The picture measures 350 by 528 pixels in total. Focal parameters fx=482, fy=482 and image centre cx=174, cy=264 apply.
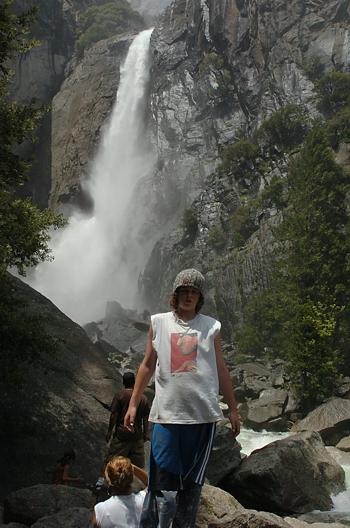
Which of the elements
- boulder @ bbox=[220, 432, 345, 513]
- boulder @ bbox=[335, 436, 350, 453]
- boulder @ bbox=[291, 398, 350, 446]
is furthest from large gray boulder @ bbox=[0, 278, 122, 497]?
boulder @ bbox=[291, 398, 350, 446]

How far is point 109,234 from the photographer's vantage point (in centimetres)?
5756

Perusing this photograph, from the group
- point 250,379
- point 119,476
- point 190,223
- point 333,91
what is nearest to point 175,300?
point 119,476

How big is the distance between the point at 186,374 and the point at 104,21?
94934mm

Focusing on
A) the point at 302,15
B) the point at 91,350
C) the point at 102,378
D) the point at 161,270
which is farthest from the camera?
the point at 302,15

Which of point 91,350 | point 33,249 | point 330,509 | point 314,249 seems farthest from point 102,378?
point 314,249

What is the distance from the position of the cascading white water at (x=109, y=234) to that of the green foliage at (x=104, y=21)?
66.3 ft

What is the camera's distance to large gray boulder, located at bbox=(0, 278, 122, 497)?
30.1 feet

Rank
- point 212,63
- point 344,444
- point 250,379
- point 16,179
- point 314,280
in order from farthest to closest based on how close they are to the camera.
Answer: point 212,63 < point 250,379 < point 314,280 < point 344,444 < point 16,179

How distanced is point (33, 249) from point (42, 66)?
2884 inches

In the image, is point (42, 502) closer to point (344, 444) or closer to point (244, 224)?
point (344, 444)

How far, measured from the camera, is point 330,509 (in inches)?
396

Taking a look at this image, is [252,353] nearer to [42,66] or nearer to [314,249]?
[314,249]

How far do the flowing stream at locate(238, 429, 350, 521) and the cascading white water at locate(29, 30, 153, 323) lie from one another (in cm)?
3347

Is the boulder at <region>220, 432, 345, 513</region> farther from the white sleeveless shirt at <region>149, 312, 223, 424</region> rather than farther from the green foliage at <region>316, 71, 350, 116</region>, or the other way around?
the green foliage at <region>316, 71, 350, 116</region>
